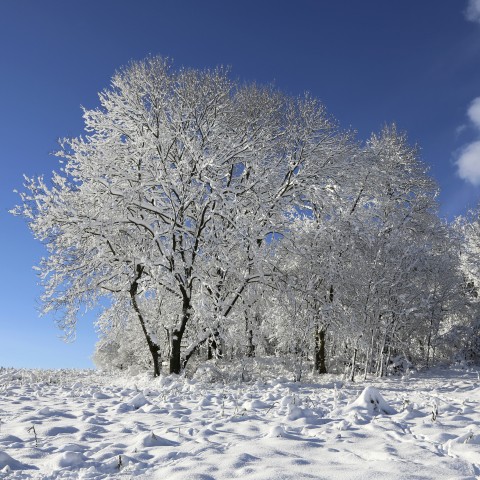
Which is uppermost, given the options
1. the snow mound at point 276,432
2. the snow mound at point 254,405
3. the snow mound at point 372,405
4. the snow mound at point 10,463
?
the snow mound at point 372,405

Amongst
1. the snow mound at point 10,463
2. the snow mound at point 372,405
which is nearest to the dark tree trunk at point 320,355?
the snow mound at point 372,405

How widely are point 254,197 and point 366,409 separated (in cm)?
967

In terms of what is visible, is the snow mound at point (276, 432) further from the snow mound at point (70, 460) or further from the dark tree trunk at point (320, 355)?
the dark tree trunk at point (320, 355)

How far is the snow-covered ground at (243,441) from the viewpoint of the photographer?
3.60 meters

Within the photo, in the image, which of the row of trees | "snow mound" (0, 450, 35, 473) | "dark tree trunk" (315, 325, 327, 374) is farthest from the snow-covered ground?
"dark tree trunk" (315, 325, 327, 374)

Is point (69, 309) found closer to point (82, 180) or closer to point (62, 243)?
point (62, 243)

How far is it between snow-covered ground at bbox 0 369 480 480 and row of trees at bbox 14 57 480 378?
6564 millimetres

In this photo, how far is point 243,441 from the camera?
178 inches

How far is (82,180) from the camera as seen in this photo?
595 inches

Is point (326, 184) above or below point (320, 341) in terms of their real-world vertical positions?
above

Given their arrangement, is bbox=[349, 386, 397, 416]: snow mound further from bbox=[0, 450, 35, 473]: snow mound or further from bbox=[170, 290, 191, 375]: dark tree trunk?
bbox=[170, 290, 191, 375]: dark tree trunk

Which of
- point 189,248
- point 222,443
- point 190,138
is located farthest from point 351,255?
point 222,443

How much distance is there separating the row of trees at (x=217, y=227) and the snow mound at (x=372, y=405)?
6797 millimetres

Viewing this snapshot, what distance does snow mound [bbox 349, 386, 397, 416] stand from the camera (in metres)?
6.06
